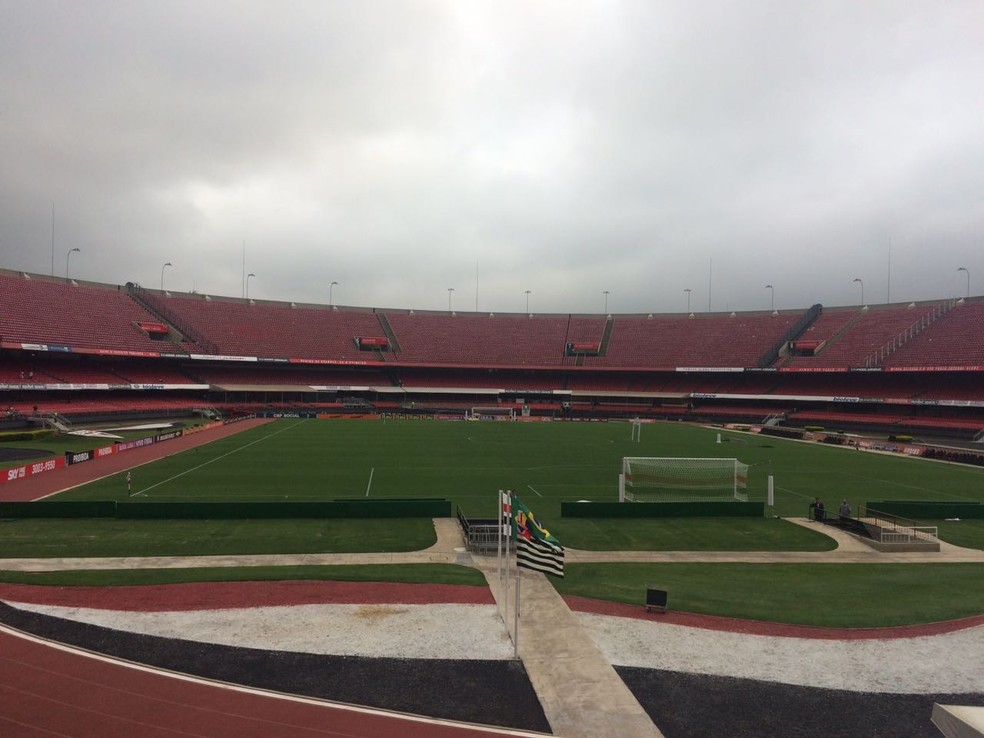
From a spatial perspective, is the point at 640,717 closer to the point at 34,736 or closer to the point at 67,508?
the point at 34,736

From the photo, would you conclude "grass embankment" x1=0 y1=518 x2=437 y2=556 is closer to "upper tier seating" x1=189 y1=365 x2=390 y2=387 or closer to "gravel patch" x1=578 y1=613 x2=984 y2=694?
"gravel patch" x1=578 y1=613 x2=984 y2=694

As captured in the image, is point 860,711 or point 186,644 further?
point 186,644

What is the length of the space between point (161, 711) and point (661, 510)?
61.2ft

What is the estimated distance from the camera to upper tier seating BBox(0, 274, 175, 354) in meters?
57.0

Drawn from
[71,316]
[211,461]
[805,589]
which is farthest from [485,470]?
[71,316]

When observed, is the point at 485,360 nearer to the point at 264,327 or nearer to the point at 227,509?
the point at 264,327

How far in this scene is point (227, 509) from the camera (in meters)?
21.4

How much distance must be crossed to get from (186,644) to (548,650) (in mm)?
7215

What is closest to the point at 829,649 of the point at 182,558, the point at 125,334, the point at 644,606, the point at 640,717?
the point at 644,606

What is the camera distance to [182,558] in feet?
55.6

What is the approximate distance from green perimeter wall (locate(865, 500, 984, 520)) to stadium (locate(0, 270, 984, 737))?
85 millimetres

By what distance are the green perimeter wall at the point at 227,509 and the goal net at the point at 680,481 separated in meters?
9.59

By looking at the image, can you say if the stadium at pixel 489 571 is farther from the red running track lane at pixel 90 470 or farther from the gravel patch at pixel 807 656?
the red running track lane at pixel 90 470

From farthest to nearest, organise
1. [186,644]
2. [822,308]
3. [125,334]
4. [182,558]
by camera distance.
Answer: [822,308]
[125,334]
[182,558]
[186,644]
